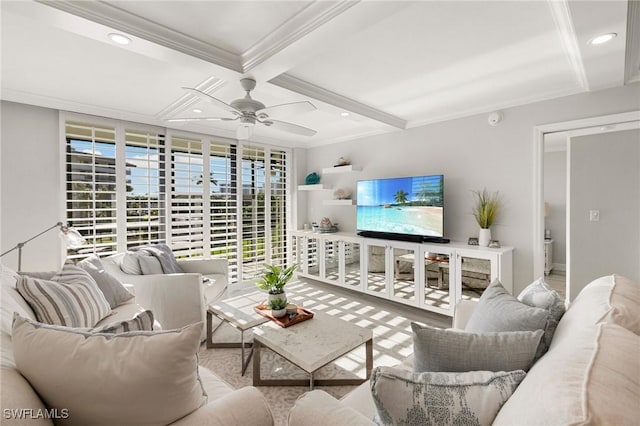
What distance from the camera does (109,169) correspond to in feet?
10.7

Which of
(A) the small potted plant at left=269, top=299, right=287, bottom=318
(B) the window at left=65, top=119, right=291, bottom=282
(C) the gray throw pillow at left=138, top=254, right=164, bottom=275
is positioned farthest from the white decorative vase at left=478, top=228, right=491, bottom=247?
(C) the gray throw pillow at left=138, top=254, right=164, bottom=275

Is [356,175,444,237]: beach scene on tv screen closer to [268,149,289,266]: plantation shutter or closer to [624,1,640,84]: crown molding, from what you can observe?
[268,149,289,266]: plantation shutter

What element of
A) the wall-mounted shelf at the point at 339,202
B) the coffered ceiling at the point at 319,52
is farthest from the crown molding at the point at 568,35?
the wall-mounted shelf at the point at 339,202

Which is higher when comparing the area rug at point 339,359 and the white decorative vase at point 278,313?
the white decorative vase at point 278,313

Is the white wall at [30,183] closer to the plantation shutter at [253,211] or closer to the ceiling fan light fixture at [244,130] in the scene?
the plantation shutter at [253,211]

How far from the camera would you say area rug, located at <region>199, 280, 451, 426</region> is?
6.69ft

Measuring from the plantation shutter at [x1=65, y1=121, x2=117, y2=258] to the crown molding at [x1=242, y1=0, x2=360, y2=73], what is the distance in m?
2.27

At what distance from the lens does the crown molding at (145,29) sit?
4.83 feet

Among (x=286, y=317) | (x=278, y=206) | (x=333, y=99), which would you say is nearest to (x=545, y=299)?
(x=286, y=317)

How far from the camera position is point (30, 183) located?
113 inches

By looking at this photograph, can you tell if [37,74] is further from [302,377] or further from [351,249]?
[351,249]

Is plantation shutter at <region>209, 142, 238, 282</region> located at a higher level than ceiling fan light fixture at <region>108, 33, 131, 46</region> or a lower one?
lower

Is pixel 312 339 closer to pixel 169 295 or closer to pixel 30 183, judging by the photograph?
pixel 169 295

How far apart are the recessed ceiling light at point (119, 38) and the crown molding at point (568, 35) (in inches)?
91.7
